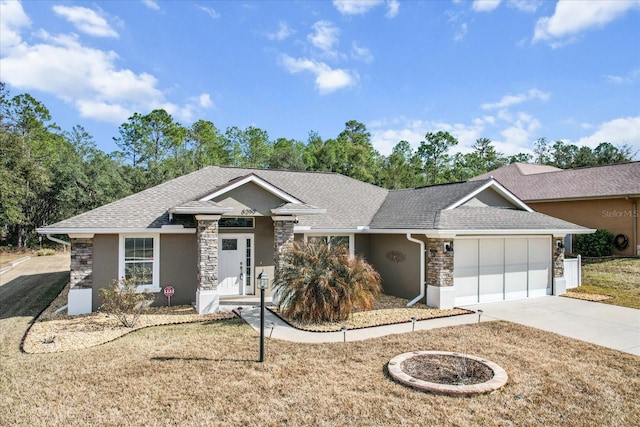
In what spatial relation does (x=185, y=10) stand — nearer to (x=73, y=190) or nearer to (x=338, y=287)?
(x=338, y=287)

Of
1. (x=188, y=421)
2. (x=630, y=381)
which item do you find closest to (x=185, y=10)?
(x=188, y=421)

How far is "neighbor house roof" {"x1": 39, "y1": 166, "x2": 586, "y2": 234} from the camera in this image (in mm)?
11969

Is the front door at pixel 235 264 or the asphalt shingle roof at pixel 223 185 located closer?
the asphalt shingle roof at pixel 223 185

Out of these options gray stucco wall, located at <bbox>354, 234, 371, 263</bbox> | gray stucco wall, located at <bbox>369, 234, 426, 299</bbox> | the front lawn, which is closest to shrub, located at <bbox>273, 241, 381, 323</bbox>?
gray stucco wall, located at <bbox>369, 234, 426, 299</bbox>

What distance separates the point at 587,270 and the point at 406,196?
348 inches

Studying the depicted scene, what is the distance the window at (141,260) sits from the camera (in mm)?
12055

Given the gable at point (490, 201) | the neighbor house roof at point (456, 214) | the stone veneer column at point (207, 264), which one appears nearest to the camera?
the stone veneer column at point (207, 264)

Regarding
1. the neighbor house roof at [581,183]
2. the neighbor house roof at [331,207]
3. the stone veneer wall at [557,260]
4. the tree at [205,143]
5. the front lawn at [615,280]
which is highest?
the tree at [205,143]

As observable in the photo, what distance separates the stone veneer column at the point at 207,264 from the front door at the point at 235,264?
2006 millimetres

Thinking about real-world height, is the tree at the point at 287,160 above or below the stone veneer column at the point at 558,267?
above

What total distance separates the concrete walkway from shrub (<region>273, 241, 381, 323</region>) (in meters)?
0.73

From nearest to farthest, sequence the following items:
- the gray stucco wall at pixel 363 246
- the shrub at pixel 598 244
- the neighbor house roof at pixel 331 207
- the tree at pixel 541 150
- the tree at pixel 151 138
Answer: the neighbor house roof at pixel 331 207, the gray stucco wall at pixel 363 246, the shrub at pixel 598 244, the tree at pixel 151 138, the tree at pixel 541 150

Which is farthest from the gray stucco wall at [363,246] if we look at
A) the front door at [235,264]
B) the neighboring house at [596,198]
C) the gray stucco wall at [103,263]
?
the neighboring house at [596,198]

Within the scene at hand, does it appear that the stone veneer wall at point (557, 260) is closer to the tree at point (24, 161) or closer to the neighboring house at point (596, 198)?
the neighboring house at point (596, 198)
